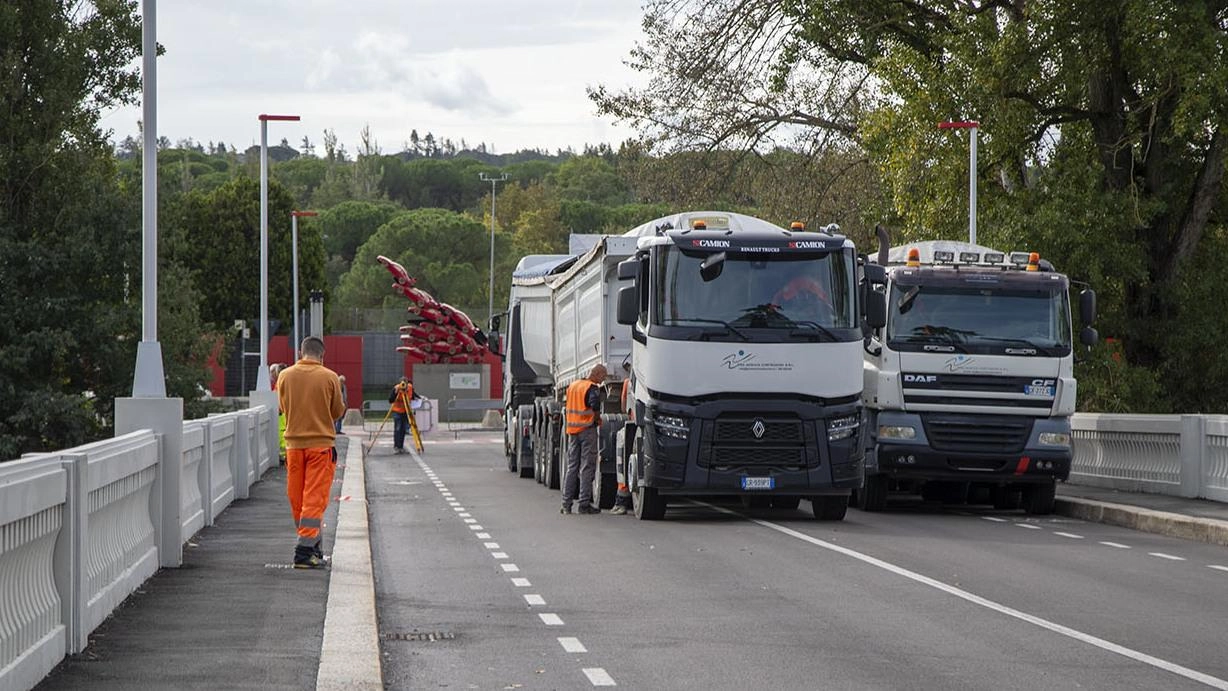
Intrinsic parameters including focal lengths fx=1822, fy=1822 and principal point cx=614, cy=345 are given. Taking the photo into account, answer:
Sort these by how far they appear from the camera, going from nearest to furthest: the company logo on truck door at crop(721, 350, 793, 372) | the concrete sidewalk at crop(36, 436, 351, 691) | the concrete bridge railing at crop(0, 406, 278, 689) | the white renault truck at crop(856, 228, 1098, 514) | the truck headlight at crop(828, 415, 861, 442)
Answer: the concrete bridge railing at crop(0, 406, 278, 689) < the concrete sidewalk at crop(36, 436, 351, 691) < the company logo on truck door at crop(721, 350, 793, 372) < the truck headlight at crop(828, 415, 861, 442) < the white renault truck at crop(856, 228, 1098, 514)

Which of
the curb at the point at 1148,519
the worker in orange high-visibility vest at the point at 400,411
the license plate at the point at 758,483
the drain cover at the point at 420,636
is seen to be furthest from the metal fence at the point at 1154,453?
the worker in orange high-visibility vest at the point at 400,411

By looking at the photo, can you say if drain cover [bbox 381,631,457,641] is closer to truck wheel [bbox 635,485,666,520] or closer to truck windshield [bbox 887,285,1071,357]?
truck wheel [bbox 635,485,666,520]

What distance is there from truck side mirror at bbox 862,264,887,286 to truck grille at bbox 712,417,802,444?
1.87 meters

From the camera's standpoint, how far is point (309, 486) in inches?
583

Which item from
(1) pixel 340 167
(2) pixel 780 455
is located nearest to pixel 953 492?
(2) pixel 780 455

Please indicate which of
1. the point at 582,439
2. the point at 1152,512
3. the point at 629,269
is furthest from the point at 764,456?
the point at 1152,512

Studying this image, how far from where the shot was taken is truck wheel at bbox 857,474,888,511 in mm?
23500

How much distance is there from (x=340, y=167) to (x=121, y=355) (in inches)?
5319

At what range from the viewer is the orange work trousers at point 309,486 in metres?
14.7

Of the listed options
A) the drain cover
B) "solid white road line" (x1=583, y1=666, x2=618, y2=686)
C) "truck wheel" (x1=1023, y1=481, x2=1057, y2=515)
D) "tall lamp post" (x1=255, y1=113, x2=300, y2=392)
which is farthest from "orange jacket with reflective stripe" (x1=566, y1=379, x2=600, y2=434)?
"tall lamp post" (x1=255, y1=113, x2=300, y2=392)

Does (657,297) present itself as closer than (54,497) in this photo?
No

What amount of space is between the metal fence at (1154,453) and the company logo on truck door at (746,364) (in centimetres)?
599

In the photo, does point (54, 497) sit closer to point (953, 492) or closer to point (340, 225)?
point (953, 492)

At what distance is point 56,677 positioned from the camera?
9195 mm
